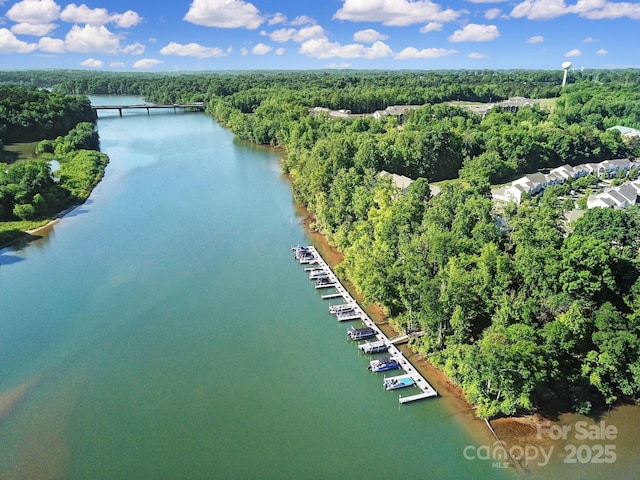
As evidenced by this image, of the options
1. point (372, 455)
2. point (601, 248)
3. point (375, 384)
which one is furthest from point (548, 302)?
point (372, 455)

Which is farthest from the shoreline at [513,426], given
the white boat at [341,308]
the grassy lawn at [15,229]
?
the grassy lawn at [15,229]

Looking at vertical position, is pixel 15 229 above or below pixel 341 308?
above

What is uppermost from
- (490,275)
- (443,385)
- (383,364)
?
(490,275)

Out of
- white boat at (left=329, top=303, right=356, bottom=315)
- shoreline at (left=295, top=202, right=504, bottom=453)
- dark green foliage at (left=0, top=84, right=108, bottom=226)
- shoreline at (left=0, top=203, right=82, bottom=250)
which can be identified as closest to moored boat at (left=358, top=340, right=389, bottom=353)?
shoreline at (left=295, top=202, right=504, bottom=453)

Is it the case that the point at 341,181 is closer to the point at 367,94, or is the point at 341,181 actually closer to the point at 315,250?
the point at 315,250

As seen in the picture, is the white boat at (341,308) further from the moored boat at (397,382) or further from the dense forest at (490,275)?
the moored boat at (397,382)

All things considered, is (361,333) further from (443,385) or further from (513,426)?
(513,426)

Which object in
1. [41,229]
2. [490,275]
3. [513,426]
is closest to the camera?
[513,426]

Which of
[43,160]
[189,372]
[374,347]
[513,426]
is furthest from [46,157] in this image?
[513,426]
